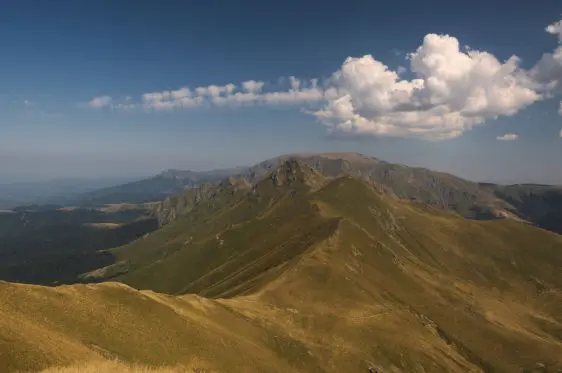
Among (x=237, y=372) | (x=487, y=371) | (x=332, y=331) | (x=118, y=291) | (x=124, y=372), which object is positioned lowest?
(x=487, y=371)

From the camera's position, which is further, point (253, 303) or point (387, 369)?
point (253, 303)

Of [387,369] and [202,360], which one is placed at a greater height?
[202,360]

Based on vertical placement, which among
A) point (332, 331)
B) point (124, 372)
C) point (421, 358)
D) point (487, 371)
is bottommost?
point (487, 371)

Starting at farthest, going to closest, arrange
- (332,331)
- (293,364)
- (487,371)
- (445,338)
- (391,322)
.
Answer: (445,338) < (487,371) < (391,322) < (332,331) < (293,364)

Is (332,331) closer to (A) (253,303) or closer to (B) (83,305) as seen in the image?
(A) (253,303)

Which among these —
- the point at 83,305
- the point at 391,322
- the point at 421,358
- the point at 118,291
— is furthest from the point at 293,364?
the point at 391,322

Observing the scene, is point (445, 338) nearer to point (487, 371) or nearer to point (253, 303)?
point (487, 371)

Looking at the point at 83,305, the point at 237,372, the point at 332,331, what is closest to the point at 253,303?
the point at 332,331

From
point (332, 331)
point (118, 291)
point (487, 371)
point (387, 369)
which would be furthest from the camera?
point (487, 371)

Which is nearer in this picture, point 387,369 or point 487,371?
point 387,369
